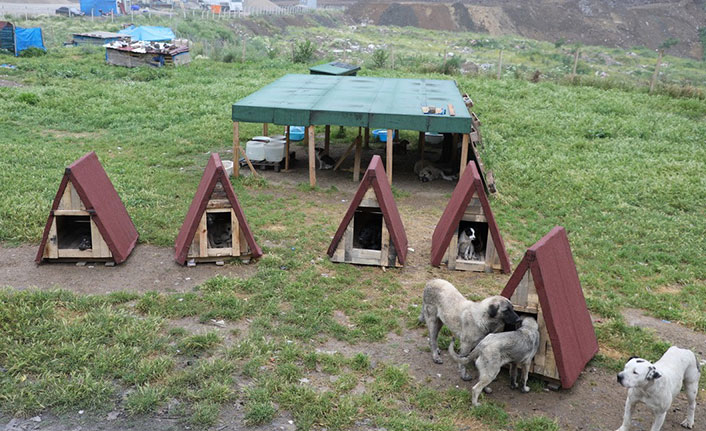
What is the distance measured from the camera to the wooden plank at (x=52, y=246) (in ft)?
29.9

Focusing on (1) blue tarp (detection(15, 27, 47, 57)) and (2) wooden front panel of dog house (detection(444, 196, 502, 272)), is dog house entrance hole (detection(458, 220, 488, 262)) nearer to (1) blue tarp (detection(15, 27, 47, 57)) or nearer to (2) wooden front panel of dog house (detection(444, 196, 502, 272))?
(2) wooden front panel of dog house (detection(444, 196, 502, 272))

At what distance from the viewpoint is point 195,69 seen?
27.4m

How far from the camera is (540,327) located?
6.60m

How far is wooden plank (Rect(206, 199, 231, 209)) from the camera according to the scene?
9195mm

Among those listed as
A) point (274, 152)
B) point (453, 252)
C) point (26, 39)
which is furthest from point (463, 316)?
point (26, 39)

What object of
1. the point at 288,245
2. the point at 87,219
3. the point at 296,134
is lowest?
the point at 296,134

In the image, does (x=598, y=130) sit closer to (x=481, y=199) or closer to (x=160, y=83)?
(x=481, y=199)

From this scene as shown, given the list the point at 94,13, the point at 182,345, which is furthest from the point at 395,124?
the point at 94,13

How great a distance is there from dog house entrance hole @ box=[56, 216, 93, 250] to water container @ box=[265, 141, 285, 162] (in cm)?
564

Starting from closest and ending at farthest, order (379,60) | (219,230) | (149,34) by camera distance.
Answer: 1. (219,230)
2. (379,60)
3. (149,34)

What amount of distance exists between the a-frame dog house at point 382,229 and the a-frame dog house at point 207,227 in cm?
130

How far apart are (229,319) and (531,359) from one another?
369 cm

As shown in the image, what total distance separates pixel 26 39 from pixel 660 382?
3194cm

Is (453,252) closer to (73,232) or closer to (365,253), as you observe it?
(365,253)
